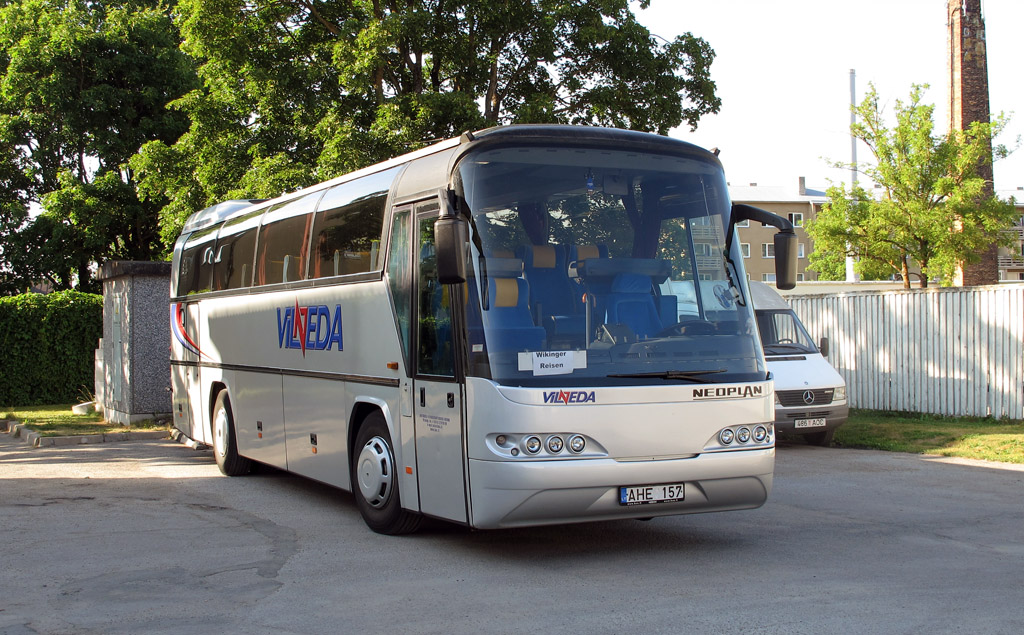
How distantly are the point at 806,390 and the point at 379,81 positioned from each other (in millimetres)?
10774

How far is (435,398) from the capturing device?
7906 millimetres

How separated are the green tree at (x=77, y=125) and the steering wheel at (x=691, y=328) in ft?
82.9

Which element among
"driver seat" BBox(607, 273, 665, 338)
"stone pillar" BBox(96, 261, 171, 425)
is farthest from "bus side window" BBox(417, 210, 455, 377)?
"stone pillar" BBox(96, 261, 171, 425)

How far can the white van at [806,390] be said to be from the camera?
15438 millimetres

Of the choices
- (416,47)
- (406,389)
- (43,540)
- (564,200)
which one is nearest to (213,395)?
(43,540)

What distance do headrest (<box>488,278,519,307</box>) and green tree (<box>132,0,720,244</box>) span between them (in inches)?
501

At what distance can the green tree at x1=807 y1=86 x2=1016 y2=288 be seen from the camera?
26.6m

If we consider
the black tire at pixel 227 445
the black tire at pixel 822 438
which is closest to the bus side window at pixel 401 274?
the black tire at pixel 227 445

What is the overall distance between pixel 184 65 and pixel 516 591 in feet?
91.2

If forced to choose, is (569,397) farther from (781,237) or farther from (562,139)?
(781,237)

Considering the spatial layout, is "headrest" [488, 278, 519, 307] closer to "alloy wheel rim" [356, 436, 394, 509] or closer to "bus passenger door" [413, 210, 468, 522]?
"bus passenger door" [413, 210, 468, 522]

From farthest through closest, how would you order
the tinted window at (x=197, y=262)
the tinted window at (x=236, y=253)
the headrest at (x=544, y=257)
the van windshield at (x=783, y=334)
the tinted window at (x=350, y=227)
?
the van windshield at (x=783, y=334)
the tinted window at (x=197, y=262)
the tinted window at (x=236, y=253)
the tinted window at (x=350, y=227)
the headrest at (x=544, y=257)

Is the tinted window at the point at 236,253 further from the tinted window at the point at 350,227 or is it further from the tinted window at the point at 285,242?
the tinted window at the point at 350,227

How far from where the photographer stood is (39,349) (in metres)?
25.2
